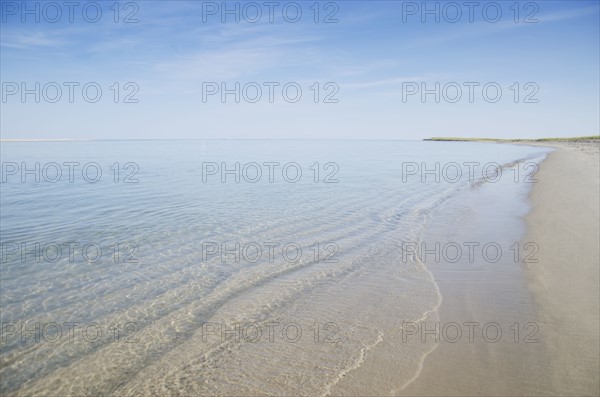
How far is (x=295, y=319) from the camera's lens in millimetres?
5910

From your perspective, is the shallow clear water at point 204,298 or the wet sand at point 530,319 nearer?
the wet sand at point 530,319

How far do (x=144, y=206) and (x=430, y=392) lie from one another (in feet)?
45.7

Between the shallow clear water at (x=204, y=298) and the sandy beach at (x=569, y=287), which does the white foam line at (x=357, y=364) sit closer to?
the shallow clear water at (x=204, y=298)

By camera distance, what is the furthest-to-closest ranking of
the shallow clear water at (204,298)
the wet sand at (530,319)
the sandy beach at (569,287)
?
the shallow clear water at (204,298) < the sandy beach at (569,287) < the wet sand at (530,319)

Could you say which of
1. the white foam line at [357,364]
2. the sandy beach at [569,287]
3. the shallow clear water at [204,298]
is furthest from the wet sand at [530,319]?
the white foam line at [357,364]

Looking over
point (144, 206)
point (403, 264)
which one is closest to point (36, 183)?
point (144, 206)

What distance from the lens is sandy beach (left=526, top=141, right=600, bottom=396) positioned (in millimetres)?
4184

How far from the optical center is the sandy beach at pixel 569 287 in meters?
4.18

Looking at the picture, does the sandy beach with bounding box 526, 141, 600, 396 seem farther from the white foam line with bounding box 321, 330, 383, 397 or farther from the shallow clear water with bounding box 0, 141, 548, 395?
the white foam line with bounding box 321, 330, 383, 397

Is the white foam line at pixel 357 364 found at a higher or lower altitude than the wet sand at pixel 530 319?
lower

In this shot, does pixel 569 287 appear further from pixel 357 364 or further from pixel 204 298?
pixel 204 298

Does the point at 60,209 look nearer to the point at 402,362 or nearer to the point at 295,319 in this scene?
the point at 295,319

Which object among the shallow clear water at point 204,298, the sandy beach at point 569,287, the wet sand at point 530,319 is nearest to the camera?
the wet sand at point 530,319

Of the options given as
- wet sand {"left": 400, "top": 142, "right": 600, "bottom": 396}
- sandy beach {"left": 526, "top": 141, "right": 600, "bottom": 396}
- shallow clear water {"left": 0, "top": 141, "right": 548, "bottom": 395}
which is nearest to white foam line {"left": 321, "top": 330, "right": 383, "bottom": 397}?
shallow clear water {"left": 0, "top": 141, "right": 548, "bottom": 395}
